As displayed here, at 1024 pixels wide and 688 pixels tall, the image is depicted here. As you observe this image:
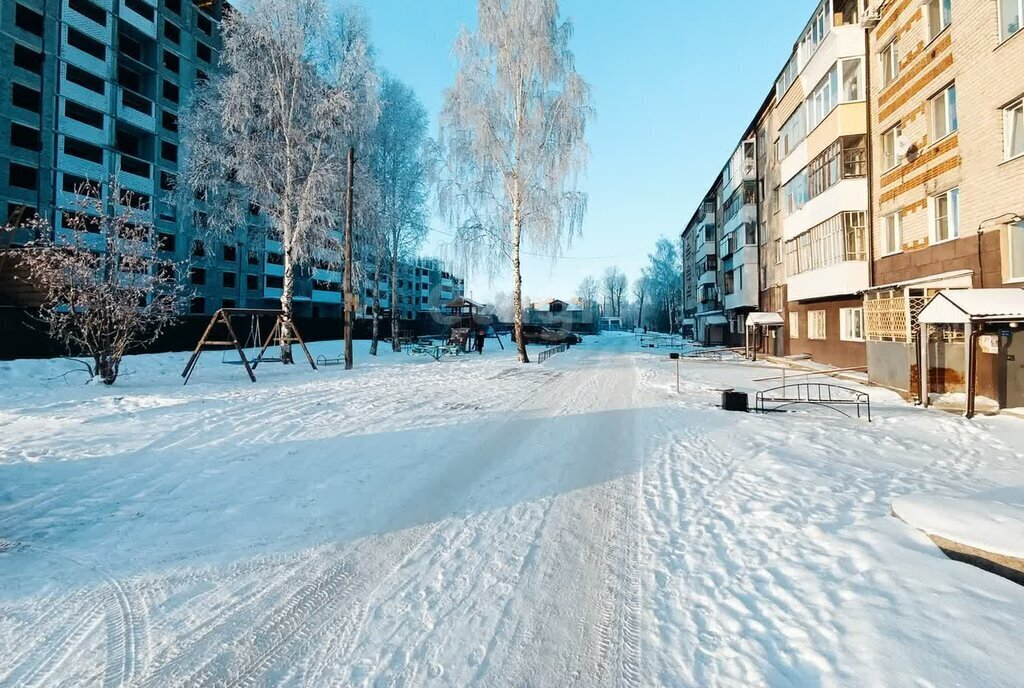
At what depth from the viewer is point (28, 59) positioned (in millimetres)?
27094

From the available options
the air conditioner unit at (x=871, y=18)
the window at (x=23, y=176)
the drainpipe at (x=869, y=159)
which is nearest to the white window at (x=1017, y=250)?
the drainpipe at (x=869, y=159)

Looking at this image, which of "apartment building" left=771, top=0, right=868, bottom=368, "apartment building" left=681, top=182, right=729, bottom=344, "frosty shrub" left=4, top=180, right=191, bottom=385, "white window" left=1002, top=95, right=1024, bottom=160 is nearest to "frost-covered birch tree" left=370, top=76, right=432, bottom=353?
"frosty shrub" left=4, top=180, right=191, bottom=385

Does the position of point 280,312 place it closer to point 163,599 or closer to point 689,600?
point 163,599

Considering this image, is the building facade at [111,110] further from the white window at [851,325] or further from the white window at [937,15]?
the white window at [937,15]

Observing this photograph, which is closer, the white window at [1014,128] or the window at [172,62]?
the white window at [1014,128]

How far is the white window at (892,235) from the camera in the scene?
1323 centimetres

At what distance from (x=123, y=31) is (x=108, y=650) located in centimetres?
4558

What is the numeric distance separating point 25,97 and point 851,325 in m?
44.0

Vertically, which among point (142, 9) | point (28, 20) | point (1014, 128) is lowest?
point (1014, 128)

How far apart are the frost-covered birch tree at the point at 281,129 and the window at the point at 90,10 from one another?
22.4 meters

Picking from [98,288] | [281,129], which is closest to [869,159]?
[281,129]

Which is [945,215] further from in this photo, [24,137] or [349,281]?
[24,137]

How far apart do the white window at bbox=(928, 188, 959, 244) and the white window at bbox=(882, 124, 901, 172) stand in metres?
2.16

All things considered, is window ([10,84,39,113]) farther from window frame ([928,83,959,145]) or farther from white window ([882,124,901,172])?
window frame ([928,83,959,145])
